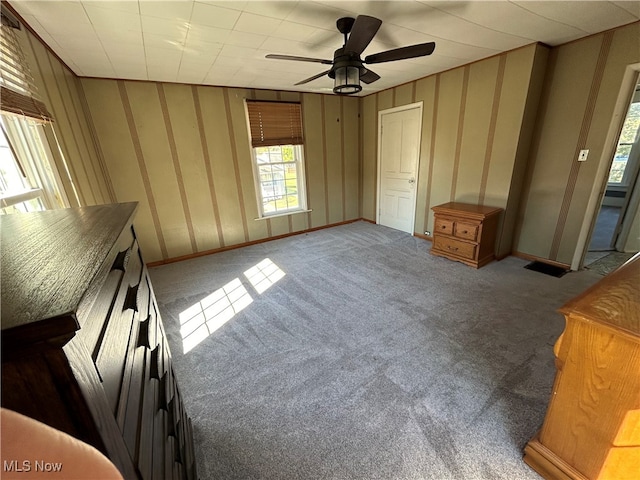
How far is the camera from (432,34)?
2334mm

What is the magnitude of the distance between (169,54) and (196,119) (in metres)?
1.12

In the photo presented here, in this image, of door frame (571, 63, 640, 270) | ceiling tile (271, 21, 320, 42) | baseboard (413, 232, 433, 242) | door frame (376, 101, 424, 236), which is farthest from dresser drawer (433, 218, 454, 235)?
ceiling tile (271, 21, 320, 42)

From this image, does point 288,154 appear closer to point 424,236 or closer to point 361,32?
point 424,236

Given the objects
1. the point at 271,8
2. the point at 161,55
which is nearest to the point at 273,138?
the point at 161,55

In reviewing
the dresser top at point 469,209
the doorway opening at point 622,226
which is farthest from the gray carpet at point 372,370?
the doorway opening at point 622,226

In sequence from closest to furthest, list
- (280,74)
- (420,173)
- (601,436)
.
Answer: (601,436) → (280,74) → (420,173)

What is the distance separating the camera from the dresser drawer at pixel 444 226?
11.1ft

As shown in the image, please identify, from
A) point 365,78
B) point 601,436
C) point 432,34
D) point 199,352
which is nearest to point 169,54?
point 365,78

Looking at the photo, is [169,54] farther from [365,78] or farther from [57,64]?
[365,78]

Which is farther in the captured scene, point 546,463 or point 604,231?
point 604,231

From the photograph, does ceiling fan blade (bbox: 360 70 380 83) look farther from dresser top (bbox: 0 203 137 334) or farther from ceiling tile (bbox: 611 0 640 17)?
dresser top (bbox: 0 203 137 334)

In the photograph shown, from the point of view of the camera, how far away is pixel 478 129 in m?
3.31

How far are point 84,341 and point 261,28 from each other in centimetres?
247

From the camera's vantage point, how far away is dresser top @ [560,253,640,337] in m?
0.90
